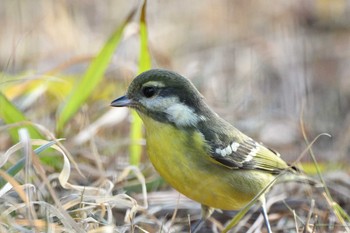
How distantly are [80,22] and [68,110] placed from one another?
11.0 feet

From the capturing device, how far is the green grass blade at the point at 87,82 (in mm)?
4636

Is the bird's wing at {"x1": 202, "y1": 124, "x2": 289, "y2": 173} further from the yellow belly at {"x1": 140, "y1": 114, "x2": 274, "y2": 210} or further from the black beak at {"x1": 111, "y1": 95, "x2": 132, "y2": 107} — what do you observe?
the black beak at {"x1": 111, "y1": 95, "x2": 132, "y2": 107}

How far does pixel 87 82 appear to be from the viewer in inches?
188

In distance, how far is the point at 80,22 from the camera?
7922mm

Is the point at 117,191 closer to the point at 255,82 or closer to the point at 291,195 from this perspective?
the point at 291,195

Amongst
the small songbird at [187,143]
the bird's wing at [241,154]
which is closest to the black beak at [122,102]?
the small songbird at [187,143]

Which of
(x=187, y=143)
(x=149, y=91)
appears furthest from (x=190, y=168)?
(x=149, y=91)

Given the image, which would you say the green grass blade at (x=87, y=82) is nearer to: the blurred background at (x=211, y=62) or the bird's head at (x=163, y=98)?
the blurred background at (x=211, y=62)

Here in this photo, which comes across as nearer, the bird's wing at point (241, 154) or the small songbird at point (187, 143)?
the small songbird at point (187, 143)

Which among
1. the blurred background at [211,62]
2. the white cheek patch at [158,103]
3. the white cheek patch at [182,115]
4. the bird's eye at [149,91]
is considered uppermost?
the bird's eye at [149,91]

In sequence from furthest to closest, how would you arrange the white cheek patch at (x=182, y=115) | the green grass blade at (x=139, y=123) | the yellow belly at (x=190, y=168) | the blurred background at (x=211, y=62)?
the blurred background at (x=211, y=62) < the green grass blade at (x=139, y=123) < the white cheek patch at (x=182, y=115) < the yellow belly at (x=190, y=168)

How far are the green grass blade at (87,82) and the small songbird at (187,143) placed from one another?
0.78 m

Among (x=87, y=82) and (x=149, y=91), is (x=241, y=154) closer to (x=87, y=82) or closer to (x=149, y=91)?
(x=149, y=91)

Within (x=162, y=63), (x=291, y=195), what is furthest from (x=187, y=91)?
(x=162, y=63)
